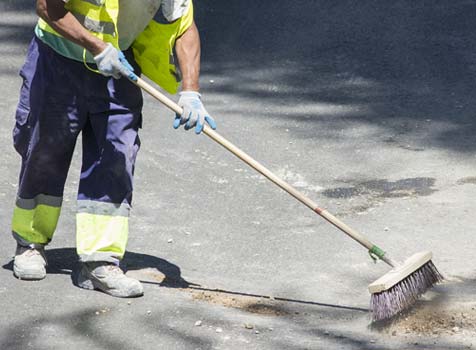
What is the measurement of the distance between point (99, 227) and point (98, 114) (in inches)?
21.1

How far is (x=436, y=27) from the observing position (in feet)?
30.9

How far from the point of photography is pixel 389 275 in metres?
4.90

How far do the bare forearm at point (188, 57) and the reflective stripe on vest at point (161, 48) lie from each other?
3 centimetres

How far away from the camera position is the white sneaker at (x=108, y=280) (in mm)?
5059

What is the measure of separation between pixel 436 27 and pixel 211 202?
3.67 m

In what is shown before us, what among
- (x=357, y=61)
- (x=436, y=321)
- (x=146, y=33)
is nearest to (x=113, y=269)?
(x=146, y=33)

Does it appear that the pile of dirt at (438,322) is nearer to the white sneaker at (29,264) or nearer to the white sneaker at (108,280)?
the white sneaker at (108,280)

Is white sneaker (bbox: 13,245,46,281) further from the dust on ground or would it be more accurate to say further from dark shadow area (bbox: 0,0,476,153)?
dark shadow area (bbox: 0,0,476,153)

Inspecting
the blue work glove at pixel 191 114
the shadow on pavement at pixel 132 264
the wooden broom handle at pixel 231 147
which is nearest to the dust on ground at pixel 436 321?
the wooden broom handle at pixel 231 147

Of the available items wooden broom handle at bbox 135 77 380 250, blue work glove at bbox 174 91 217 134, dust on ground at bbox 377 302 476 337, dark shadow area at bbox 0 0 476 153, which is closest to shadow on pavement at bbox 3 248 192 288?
wooden broom handle at bbox 135 77 380 250

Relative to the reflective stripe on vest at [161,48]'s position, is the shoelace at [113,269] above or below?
below

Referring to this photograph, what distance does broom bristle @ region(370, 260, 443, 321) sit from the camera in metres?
4.80

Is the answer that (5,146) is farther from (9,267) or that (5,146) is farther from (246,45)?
(246,45)

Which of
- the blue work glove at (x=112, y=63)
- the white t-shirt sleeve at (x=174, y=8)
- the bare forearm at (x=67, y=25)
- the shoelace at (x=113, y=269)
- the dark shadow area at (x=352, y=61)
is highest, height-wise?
the dark shadow area at (x=352, y=61)
